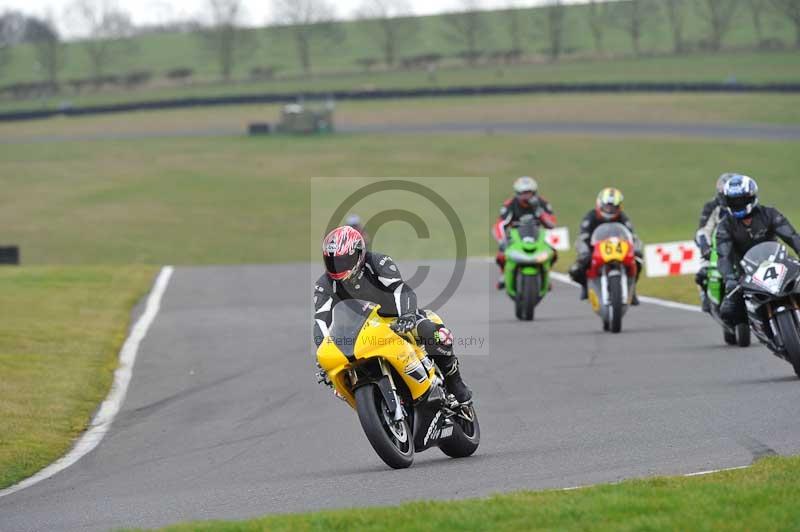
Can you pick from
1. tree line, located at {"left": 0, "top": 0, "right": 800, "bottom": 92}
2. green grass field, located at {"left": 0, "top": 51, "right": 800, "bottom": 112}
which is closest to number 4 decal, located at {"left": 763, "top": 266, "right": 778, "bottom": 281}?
green grass field, located at {"left": 0, "top": 51, "right": 800, "bottom": 112}

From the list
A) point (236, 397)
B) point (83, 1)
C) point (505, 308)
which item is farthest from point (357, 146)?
point (83, 1)

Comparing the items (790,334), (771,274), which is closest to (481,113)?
(771,274)

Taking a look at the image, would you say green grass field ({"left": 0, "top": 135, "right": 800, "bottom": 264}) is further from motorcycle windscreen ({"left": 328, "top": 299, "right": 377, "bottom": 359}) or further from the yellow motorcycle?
motorcycle windscreen ({"left": 328, "top": 299, "right": 377, "bottom": 359})

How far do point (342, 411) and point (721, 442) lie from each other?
4185mm

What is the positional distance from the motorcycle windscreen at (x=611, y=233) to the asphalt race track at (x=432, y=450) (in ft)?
4.00

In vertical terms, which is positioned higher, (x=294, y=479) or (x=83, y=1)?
(x=83, y=1)

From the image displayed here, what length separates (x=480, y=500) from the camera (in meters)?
6.89

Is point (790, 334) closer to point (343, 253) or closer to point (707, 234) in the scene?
point (707, 234)

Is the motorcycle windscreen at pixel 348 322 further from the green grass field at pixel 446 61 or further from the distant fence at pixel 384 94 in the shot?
the green grass field at pixel 446 61

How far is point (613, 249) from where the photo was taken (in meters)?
16.3

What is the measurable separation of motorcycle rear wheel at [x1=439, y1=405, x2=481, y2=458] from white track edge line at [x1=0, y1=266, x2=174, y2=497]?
3.06m

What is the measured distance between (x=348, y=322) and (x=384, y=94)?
68989 mm

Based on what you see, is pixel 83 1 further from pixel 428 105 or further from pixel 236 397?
pixel 236 397

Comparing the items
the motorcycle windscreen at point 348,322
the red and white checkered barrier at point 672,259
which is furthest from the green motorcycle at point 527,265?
the motorcycle windscreen at point 348,322
